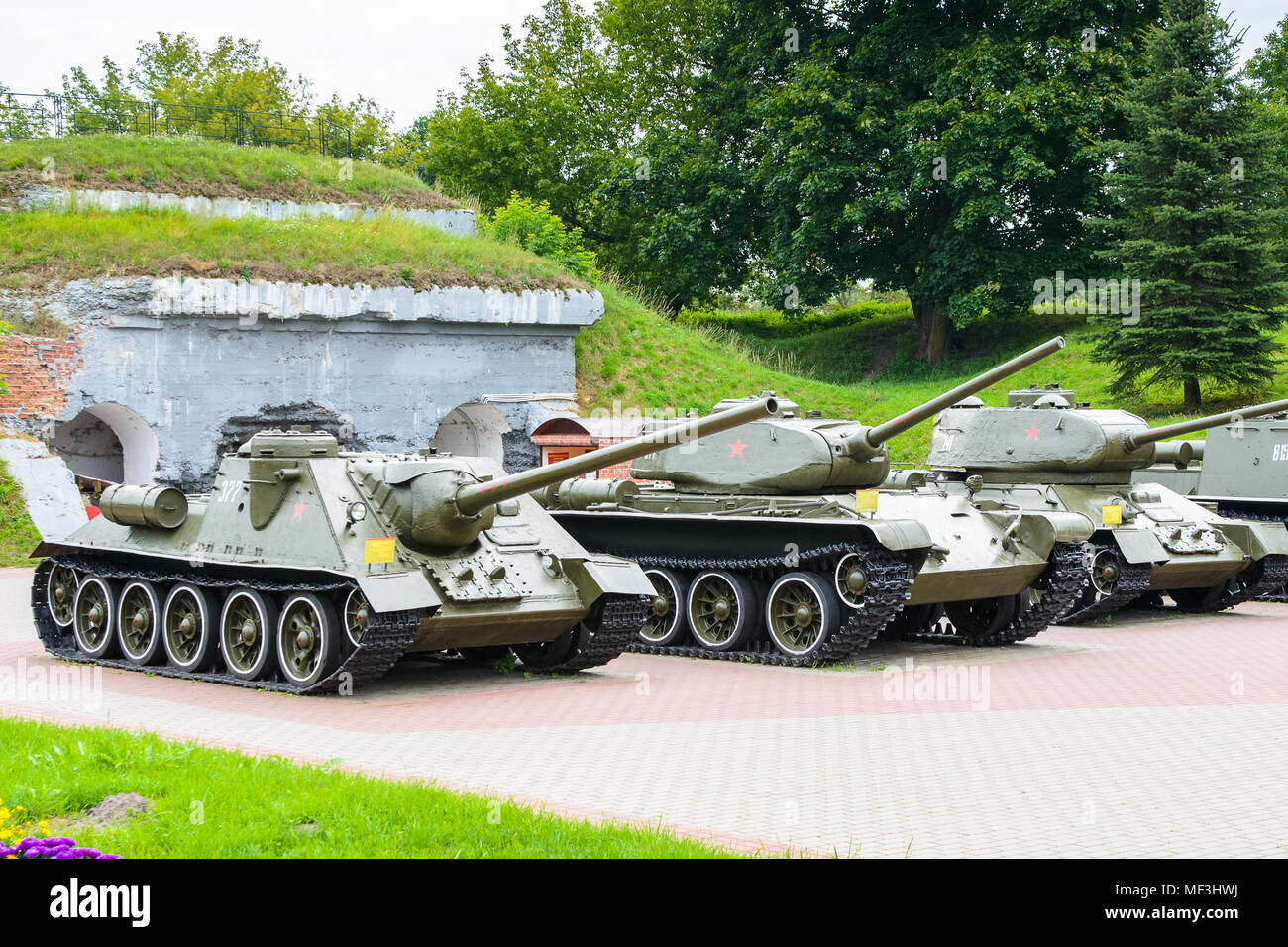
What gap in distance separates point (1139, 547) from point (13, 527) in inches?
730

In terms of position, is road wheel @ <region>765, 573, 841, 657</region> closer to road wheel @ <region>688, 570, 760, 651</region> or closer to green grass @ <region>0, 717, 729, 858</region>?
road wheel @ <region>688, 570, 760, 651</region>

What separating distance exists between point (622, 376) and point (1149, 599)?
14.9 metres

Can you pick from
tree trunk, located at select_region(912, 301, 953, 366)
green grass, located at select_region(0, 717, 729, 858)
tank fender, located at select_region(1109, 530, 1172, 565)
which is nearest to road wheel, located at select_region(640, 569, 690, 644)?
tank fender, located at select_region(1109, 530, 1172, 565)

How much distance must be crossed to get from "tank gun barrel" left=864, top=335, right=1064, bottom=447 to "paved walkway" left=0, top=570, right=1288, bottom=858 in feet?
8.18

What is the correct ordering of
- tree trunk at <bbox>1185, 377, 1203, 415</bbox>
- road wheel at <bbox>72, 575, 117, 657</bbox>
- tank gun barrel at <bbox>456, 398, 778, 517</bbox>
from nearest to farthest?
tank gun barrel at <bbox>456, 398, 778, 517</bbox>, road wheel at <bbox>72, 575, 117, 657</bbox>, tree trunk at <bbox>1185, 377, 1203, 415</bbox>

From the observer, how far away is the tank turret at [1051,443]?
18.7 meters

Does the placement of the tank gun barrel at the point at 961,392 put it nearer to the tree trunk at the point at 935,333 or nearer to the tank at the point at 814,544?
the tank at the point at 814,544

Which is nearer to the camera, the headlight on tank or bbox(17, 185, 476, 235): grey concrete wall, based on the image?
the headlight on tank

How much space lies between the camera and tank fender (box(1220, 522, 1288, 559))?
777 inches

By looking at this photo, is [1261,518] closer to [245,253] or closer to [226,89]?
[245,253]

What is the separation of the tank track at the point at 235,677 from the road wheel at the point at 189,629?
0.10m

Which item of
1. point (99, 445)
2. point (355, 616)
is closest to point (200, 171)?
point (99, 445)
